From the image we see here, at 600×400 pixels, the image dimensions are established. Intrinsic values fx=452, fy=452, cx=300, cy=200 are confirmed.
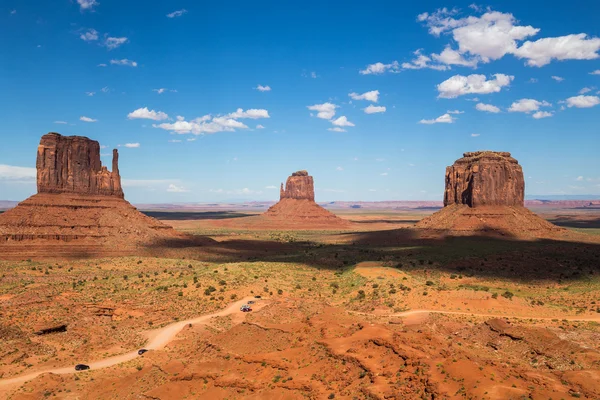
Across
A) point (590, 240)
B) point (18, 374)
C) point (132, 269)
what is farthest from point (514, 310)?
point (590, 240)

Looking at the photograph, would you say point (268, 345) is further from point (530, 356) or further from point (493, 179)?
point (493, 179)

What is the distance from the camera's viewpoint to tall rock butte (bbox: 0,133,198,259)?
85.2 m

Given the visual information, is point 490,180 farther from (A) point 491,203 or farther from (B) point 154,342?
(B) point 154,342

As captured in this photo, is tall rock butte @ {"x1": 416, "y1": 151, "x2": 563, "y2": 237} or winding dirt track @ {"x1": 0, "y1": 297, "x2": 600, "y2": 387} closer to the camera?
winding dirt track @ {"x1": 0, "y1": 297, "x2": 600, "y2": 387}

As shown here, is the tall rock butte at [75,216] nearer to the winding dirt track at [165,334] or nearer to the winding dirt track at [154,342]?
the winding dirt track at [154,342]

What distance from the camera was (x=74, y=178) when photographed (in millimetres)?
98000

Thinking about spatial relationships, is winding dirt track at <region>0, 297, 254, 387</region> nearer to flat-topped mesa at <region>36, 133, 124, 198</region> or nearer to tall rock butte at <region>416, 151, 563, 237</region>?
flat-topped mesa at <region>36, 133, 124, 198</region>

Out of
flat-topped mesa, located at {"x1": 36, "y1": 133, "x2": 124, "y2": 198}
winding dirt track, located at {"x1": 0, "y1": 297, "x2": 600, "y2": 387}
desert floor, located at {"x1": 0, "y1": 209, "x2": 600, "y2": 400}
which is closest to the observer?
desert floor, located at {"x1": 0, "y1": 209, "x2": 600, "y2": 400}

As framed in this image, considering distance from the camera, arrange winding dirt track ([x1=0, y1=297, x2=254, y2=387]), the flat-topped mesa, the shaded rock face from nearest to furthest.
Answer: winding dirt track ([x1=0, y1=297, x2=254, y2=387]), the flat-topped mesa, the shaded rock face

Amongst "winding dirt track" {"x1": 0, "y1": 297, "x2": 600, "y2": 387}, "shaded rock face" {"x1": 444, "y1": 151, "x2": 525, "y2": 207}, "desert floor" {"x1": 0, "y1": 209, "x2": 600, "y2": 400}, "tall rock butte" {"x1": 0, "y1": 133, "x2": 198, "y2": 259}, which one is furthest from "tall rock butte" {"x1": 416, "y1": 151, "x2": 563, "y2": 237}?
"winding dirt track" {"x1": 0, "y1": 297, "x2": 600, "y2": 387}

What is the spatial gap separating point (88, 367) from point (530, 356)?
31433mm

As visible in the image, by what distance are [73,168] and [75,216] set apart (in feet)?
36.5

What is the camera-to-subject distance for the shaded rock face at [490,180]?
117125 millimetres

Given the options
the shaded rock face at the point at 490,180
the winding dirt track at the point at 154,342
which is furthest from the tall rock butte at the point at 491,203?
the winding dirt track at the point at 154,342
